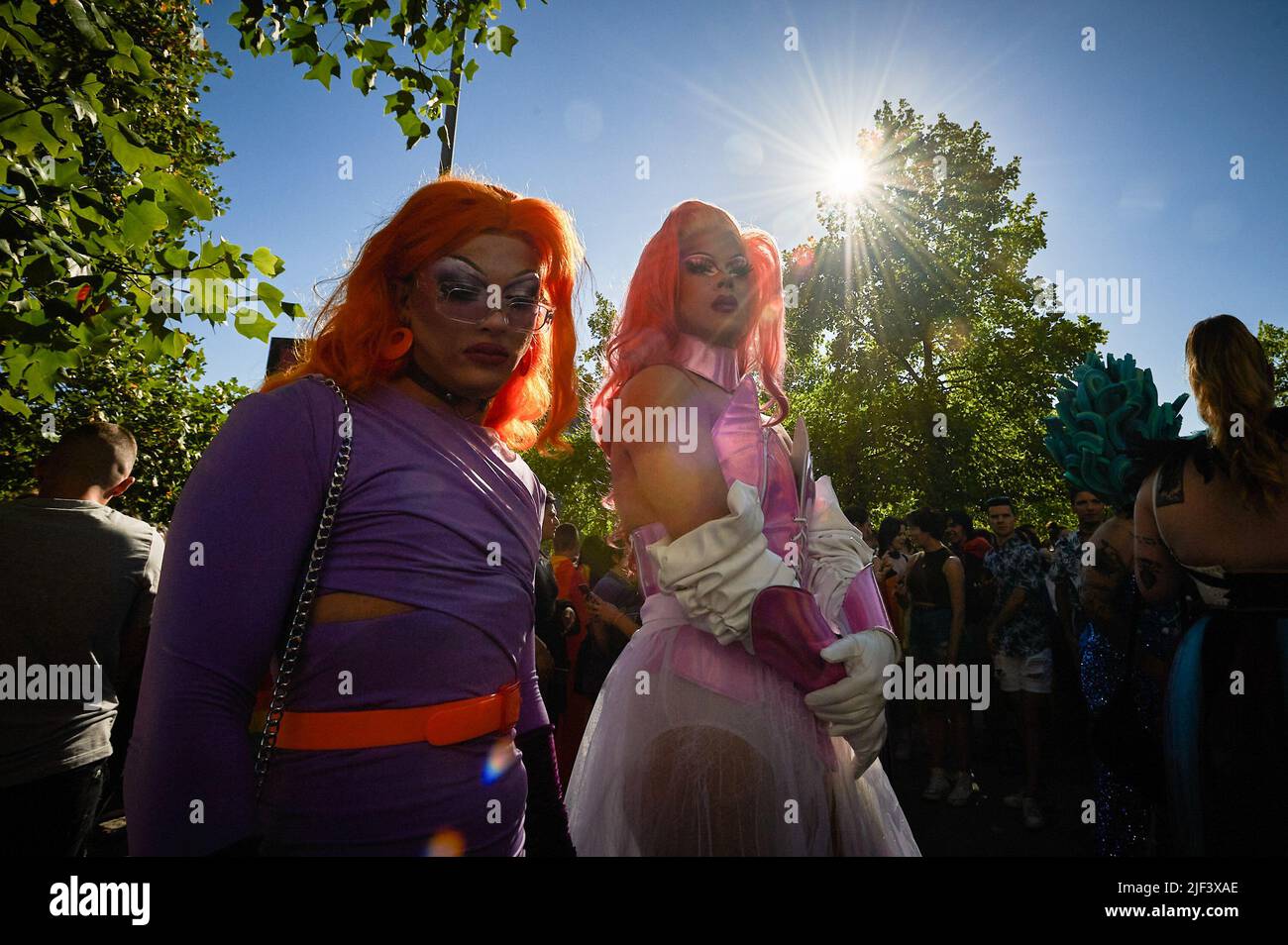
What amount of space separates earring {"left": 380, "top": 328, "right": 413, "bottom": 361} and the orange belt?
719 millimetres

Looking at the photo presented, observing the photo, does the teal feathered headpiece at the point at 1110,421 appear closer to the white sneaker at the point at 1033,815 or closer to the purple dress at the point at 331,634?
the white sneaker at the point at 1033,815

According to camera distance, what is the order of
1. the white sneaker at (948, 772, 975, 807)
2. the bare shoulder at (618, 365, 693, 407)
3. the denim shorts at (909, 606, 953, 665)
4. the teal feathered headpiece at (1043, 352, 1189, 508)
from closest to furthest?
the bare shoulder at (618, 365, 693, 407) → the teal feathered headpiece at (1043, 352, 1189, 508) → the white sneaker at (948, 772, 975, 807) → the denim shorts at (909, 606, 953, 665)

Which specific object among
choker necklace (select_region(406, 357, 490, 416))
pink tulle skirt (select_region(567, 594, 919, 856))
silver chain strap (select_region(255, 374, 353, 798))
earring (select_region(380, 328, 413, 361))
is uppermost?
earring (select_region(380, 328, 413, 361))

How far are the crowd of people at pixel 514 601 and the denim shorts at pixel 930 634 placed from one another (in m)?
3.34

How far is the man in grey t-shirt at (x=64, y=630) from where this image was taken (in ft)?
8.82

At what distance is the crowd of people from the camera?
1.18 m

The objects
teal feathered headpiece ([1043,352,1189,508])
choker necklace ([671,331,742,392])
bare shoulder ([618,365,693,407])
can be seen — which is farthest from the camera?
teal feathered headpiece ([1043,352,1189,508])

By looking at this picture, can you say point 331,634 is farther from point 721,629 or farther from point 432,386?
point 721,629

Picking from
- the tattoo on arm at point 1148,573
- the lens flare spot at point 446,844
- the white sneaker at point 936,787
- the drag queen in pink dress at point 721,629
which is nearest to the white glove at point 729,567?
the drag queen in pink dress at point 721,629

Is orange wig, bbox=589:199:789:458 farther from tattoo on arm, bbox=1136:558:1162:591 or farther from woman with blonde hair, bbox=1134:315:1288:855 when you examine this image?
tattoo on arm, bbox=1136:558:1162:591

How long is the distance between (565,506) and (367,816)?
2484 centimetres

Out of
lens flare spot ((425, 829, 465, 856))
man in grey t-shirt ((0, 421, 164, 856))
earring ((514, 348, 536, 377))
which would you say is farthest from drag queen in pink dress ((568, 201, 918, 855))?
man in grey t-shirt ((0, 421, 164, 856))

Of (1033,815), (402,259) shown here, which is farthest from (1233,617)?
(1033,815)

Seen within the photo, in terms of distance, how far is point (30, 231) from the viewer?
214cm
